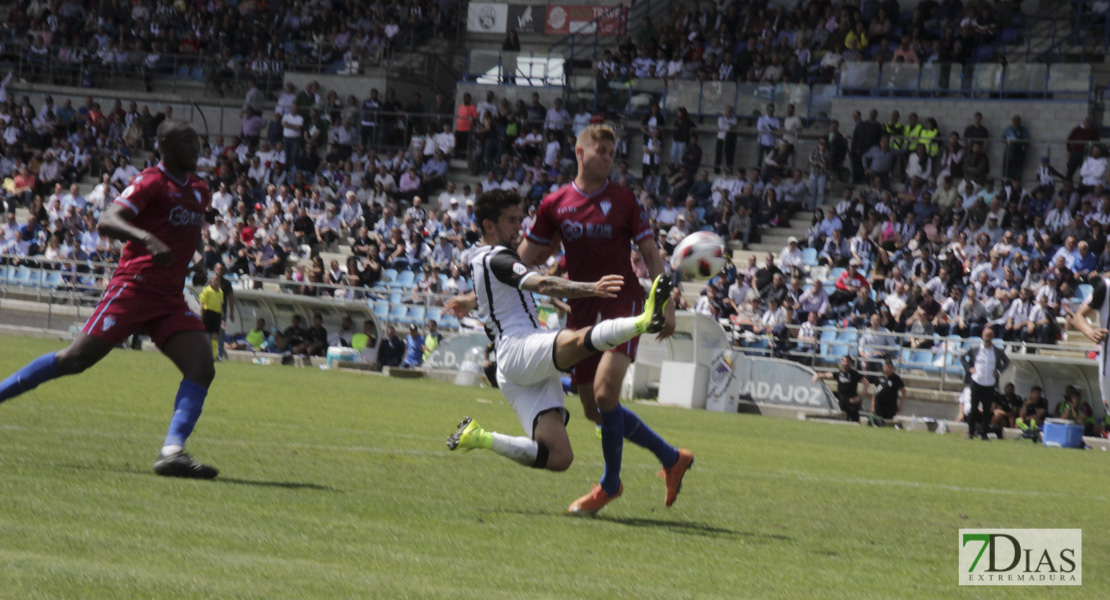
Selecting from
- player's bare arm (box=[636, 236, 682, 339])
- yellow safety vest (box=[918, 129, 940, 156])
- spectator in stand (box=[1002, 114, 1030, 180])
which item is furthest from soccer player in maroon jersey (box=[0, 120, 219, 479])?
spectator in stand (box=[1002, 114, 1030, 180])

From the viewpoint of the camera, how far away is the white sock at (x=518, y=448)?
6.79 metres

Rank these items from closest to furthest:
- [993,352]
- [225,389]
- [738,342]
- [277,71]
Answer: [225,389]
[993,352]
[738,342]
[277,71]

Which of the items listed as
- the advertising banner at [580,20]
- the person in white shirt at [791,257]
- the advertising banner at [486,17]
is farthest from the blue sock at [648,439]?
the advertising banner at [486,17]

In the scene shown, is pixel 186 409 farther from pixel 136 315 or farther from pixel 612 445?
pixel 612 445

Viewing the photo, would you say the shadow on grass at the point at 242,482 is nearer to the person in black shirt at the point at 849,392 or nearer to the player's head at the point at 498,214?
the player's head at the point at 498,214

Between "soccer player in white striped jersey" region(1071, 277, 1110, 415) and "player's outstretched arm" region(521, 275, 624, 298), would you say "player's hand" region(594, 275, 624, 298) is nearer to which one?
"player's outstretched arm" region(521, 275, 624, 298)

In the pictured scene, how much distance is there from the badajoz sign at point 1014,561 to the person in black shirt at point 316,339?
819 inches

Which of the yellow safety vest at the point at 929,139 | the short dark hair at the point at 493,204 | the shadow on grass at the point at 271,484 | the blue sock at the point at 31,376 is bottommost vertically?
the shadow on grass at the point at 271,484

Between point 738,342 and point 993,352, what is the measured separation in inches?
207

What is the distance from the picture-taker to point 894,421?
20391 mm

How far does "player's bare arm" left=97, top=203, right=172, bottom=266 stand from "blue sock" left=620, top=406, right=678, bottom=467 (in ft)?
8.72

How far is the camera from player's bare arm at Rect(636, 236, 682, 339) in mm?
6789

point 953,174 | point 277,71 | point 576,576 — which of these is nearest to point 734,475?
point 576,576

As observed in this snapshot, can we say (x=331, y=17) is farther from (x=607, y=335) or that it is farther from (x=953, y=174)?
(x=607, y=335)
